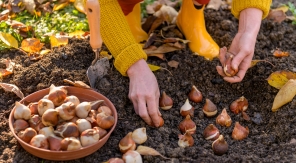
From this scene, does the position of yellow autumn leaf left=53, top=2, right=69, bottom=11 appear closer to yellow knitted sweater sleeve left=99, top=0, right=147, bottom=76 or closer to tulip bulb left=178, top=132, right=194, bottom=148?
yellow knitted sweater sleeve left=99, top=0, right=147, bottom=76

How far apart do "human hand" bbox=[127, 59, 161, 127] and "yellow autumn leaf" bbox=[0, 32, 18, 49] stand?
0.71 meters

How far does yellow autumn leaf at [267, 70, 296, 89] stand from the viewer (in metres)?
1.97

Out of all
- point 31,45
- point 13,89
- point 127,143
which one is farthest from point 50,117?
point 31,45

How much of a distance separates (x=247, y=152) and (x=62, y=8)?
53.3 inches

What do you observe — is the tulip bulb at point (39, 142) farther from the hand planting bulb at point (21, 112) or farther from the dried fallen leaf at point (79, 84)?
the dried fallen leaf at point (79, 84)

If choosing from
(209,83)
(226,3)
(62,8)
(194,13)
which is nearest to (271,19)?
(226,3)

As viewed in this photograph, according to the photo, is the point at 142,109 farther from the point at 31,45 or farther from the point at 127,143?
the point at 31,45

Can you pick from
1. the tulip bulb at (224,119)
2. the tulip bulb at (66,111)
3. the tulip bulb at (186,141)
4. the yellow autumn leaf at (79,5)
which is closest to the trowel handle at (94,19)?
the tulip bulb at (66,111)

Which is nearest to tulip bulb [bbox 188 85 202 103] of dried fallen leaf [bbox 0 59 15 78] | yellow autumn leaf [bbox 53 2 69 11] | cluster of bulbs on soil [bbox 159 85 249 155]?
cluster of bulbs on soil [bbox 159 85 249 155]

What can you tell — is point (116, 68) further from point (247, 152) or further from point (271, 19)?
point (271, 19)

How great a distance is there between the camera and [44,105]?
162 centimetres

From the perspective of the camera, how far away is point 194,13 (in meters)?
2.21

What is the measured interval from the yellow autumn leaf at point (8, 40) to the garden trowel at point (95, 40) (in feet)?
1.75

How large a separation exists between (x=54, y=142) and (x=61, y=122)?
0.33ft
